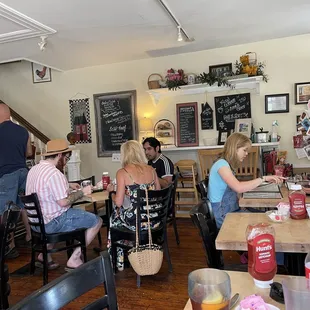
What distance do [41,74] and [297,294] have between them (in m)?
6.10

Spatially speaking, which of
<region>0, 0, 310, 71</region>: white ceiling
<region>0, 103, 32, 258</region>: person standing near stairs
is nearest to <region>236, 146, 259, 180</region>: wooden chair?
<region>0, 0, 310, 71</region>: white ceiling

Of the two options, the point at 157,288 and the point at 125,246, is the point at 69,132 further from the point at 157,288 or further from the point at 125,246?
the point at 157,288

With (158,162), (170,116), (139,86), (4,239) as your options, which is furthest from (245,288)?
(139,86)

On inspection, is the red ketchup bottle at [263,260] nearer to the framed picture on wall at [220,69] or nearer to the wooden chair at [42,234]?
the wooden chair at [42,234]

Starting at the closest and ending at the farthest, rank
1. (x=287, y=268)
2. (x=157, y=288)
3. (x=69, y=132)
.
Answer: (x=287, y=268) → (x=157, y=288) → (x=69, y=132)

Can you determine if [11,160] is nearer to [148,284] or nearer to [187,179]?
[148,284]

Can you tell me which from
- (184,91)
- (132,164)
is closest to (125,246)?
(132,164)

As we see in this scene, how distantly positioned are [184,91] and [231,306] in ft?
14.6

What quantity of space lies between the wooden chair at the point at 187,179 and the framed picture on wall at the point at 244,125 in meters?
0.86

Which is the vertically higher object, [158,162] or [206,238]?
[158,162]

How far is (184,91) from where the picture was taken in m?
5.16

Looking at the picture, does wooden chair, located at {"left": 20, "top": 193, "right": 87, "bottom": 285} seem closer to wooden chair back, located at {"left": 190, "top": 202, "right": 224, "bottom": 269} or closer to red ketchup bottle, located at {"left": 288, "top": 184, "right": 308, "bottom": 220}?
wooden chair back, located at {"left": 190, "top": 202, "right": 224, "bottom": 269}

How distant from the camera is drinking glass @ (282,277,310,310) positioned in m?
0.77

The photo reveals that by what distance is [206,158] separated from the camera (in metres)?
4.89
